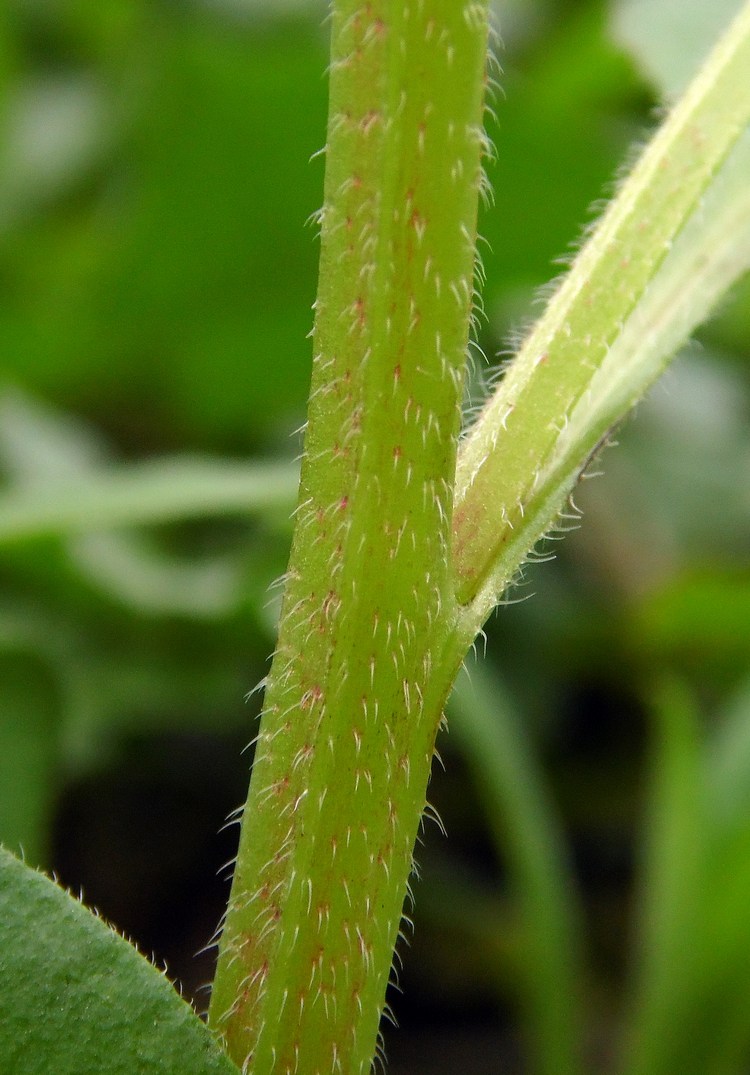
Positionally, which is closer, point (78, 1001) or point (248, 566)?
point (78, 1001)

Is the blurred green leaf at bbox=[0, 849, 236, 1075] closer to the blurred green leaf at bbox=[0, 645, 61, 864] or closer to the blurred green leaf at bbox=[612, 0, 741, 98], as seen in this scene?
the blurred green leaf at bbox=[0, 645, 61, 864]

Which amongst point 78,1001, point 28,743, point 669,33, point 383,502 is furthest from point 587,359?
point 28,743

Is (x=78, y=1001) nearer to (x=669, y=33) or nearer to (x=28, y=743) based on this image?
(x=28, y=743)

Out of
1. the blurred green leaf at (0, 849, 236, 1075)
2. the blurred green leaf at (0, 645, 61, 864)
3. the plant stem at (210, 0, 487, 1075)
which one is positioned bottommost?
the blurred green leaf at (0, 645, 61, 864)

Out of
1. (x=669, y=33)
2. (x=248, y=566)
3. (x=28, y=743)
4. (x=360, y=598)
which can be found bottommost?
(x=28, y=743)

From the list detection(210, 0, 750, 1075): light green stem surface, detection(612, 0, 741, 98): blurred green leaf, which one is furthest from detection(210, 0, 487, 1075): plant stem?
detection(612, 0, 741, 98): blurred green leaf

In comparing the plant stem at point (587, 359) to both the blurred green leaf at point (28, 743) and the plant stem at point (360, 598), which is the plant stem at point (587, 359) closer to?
the plant stem at point (360, 598)

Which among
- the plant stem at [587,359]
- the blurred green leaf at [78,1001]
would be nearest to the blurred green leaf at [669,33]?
the plant stem at [587,359]
